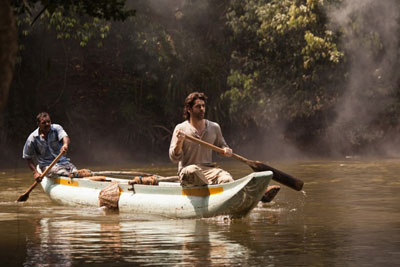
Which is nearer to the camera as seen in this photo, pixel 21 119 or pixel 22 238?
pixel 22 238

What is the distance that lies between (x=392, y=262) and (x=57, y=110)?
16.9 m

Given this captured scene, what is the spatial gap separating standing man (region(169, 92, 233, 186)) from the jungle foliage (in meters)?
11.6

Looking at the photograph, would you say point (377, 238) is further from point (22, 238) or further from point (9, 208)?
point (9, 208)

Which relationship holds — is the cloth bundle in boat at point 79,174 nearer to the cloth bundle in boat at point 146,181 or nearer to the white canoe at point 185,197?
the white canoe at point 185,197

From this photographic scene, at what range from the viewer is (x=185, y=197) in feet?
30.6

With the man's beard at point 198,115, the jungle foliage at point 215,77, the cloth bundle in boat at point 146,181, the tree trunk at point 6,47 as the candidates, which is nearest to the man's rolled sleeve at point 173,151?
the man's beard at point 198,115

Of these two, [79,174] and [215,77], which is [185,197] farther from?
[215,77]

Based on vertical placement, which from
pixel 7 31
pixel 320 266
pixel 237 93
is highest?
pixel 237 93

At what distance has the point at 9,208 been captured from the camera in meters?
11.0

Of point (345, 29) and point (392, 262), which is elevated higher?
point (345, 29)

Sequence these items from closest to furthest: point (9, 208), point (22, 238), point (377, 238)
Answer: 1. point (377, 238)
2. point (22, 238)
3. point (9, 208)

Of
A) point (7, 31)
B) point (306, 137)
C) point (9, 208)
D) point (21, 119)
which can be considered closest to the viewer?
point (7, 31)

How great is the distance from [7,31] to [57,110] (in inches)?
679

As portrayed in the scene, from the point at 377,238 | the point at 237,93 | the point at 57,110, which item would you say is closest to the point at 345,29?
the point at 237,93
